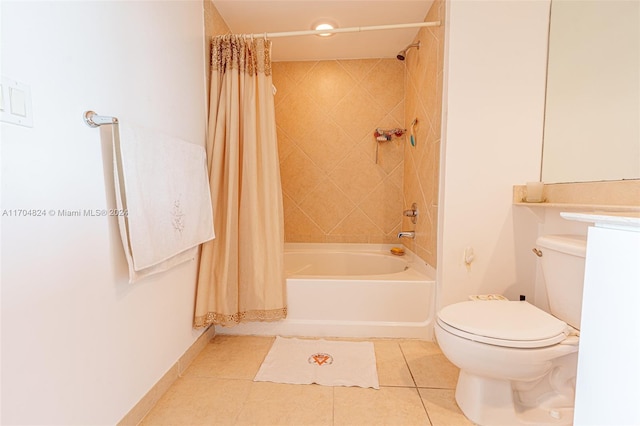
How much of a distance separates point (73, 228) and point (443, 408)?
161 centimetres

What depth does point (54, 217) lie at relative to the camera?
2.65 ft

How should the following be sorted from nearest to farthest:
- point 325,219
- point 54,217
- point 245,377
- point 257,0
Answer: point 54,217 → point 245,377 → point 257,0 → point 325,219

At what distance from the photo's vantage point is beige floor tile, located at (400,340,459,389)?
56.5 inches

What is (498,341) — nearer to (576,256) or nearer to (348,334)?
(576,256)

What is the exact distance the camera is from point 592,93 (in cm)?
141

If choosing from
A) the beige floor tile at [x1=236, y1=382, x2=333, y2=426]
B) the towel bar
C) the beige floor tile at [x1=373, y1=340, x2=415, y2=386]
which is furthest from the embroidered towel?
the beige floor tile at [x1=373, y1=340, x2=415, y2=386]

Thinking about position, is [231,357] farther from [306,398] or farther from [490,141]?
→ [490,141]

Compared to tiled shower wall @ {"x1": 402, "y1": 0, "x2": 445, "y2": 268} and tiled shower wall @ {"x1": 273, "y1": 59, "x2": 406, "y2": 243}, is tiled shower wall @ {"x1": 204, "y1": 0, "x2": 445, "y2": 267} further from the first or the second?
tiled shower wall @ {"x1": 402, "y1": 0, "x2": 445, "y2": 268}

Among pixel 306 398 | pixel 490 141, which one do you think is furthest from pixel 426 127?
pixel 306 398

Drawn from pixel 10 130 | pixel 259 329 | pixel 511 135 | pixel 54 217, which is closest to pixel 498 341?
pixel 511 135

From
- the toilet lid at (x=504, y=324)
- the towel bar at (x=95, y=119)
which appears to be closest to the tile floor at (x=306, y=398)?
the toilet lid at (x=504, y=324)

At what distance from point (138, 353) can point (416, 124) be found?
2259 millimetres

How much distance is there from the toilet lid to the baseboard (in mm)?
1324

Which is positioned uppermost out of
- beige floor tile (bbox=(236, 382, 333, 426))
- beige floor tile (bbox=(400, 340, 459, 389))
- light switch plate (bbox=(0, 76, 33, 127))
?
light switch plate (bbox=(0, 76, 33, 127))
